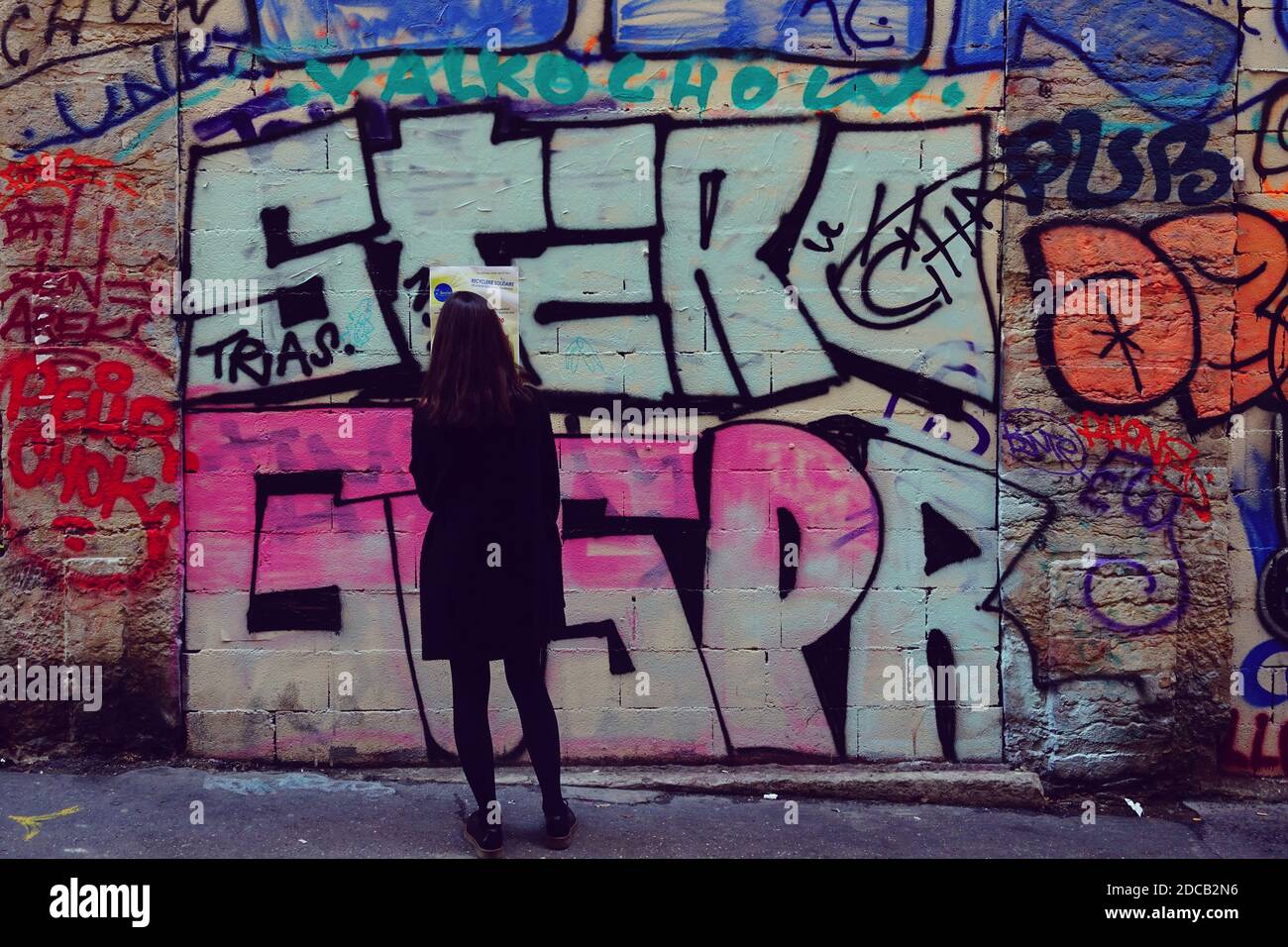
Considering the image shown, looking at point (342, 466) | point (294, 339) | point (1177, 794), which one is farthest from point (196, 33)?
point (1177, 794)

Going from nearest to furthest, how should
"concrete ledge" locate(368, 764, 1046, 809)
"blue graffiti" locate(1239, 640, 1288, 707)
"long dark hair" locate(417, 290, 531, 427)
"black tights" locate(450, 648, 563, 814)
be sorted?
1. "long dark hair" locate(417, 290, 531, 427)
2. "black tights" locate(450, 648, 563, 814)
3. "concrete ledge" locate(368, 764, 1046, 809)
4. "blue graffiti" locate(1239, 640, 1288, 707)

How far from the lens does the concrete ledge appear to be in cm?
449

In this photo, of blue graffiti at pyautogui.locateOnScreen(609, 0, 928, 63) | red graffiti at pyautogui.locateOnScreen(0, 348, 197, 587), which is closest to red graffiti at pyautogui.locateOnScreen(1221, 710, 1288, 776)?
blue graffiti at pyautogui.locateOnScreen(609, 0, 928, 63)

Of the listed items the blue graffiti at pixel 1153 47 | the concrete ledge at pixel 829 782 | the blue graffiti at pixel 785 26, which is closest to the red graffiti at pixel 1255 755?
the concrete ledge at pixel 829 782

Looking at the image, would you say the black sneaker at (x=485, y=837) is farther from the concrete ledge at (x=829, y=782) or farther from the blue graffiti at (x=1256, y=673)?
the blue graffiti at (x=1256, y=673)

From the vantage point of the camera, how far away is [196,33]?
15.0ft

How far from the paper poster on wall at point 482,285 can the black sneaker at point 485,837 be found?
67.3 inches

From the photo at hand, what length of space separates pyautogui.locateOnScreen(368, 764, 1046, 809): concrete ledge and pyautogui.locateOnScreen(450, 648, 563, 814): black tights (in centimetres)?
71

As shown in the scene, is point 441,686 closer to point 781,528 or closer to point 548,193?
point 781,528

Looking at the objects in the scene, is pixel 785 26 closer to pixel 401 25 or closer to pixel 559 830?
pixel 401 25

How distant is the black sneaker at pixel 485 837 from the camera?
3.83 m

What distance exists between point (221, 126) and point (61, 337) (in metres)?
1.01

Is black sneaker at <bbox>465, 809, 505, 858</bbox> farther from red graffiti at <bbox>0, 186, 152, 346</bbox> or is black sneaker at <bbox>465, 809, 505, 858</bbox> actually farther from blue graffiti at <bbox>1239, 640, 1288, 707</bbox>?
blue graffiti at <bbox>1239, 640, 1288, 707</bbox>

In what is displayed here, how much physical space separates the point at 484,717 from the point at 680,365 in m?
1.57
